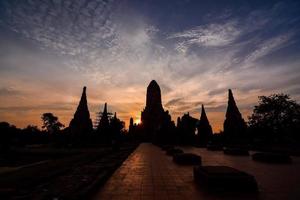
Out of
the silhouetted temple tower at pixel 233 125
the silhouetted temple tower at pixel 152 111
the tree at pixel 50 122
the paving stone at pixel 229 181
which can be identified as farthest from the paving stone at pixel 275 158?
the tree at pixel 50 122

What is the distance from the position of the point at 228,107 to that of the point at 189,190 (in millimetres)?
32024

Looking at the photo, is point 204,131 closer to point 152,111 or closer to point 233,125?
point 233,125

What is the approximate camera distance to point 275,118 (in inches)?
1543

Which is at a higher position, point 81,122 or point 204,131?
point 81,122

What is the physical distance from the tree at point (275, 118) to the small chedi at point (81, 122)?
30.6 m

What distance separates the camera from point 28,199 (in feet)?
16.9

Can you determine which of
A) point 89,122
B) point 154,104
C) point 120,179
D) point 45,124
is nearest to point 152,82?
point 154,104

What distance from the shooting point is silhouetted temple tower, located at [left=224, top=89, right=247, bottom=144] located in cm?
3494

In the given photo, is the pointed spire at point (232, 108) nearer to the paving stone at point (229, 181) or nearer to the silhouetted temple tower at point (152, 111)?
the paving stone at point (229, 181)

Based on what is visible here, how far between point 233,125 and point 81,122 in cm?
2452

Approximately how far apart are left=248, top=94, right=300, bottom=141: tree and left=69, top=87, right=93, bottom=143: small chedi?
30627 mm

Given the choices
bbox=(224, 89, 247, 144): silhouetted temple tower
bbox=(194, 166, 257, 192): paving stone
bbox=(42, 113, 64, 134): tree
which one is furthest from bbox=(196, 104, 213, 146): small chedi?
bbox=(42, 113, 64, 134): tree

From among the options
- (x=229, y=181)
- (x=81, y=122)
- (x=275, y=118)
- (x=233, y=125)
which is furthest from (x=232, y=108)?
(x=229, y=181)

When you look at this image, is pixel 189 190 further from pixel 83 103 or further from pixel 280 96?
pixel 280 96
